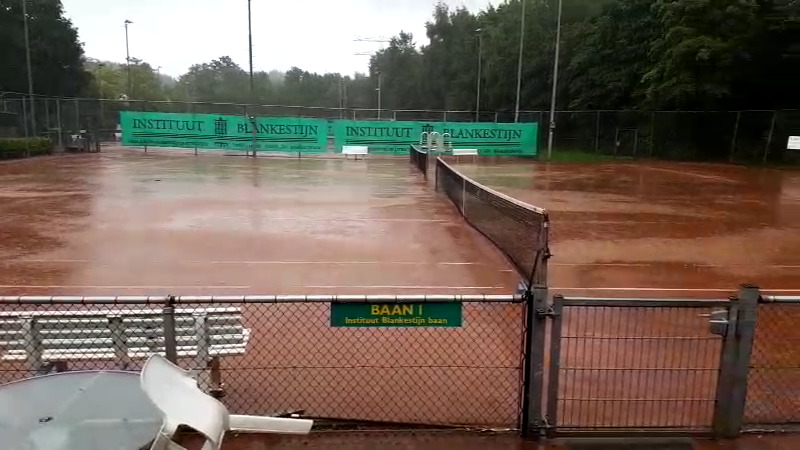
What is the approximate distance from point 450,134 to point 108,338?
3093 cm

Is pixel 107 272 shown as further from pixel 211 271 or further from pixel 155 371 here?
pixel 155 371

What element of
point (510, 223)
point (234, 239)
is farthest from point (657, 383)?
point (234, 239)

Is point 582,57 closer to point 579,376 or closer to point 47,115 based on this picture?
point 47,115

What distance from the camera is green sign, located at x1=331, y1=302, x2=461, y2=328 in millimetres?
3658

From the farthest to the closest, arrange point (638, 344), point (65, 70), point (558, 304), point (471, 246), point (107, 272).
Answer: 1. point (65, 70)
2. point (471, 246)
3. point (107, 272)
4. point (638, 344)
5. point (558, 304)

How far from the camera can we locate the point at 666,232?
39.2 ft

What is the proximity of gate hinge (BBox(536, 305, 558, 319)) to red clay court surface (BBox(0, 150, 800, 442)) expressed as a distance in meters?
1.00

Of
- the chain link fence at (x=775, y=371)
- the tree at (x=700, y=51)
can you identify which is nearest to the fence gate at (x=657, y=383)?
the chain link fence at (x=775, y=371)

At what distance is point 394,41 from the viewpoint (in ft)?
354

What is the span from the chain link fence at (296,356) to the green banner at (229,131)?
2783cm

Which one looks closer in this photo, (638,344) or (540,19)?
(638,344)

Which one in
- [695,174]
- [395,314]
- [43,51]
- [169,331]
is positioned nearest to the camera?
[395,314]

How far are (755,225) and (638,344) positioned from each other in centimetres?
890

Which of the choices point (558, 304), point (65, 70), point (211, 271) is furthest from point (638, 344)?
point (65, 70)
